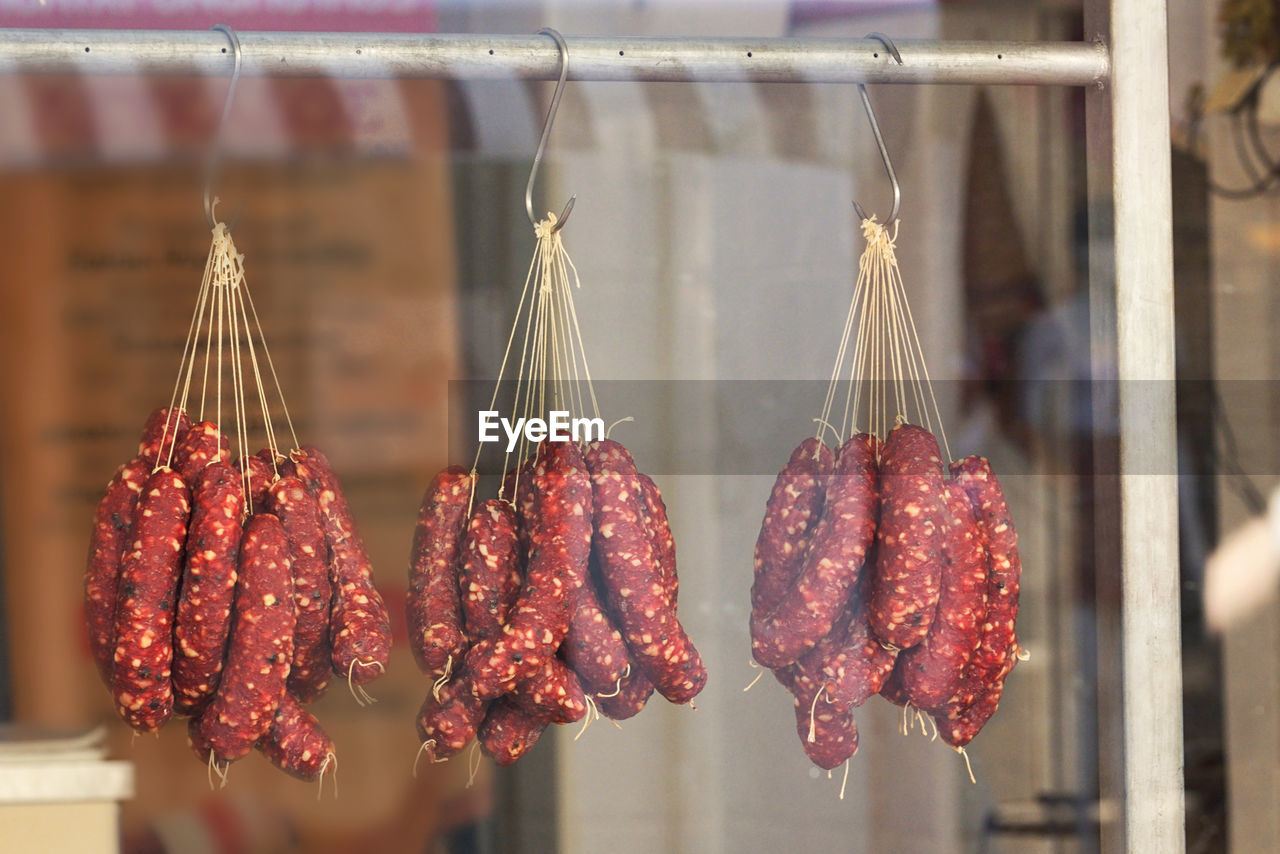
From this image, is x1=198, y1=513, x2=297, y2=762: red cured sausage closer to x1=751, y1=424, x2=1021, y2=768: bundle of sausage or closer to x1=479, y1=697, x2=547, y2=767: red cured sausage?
x1=479, y1=697, x2=547, y2=767: red cured sausage

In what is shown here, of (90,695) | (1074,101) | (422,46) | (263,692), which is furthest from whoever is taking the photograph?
(1074,101)

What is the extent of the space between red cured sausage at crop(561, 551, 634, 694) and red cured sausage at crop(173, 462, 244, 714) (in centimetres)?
42

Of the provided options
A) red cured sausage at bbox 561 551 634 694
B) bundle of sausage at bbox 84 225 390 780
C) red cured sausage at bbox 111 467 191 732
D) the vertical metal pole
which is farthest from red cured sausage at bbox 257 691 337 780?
the vertical metal pole

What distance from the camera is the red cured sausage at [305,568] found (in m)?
1.59

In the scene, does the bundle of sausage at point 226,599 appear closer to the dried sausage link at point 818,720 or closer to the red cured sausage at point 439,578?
the red cured sausage at point 439,578

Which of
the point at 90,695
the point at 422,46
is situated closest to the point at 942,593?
the point at 422,46

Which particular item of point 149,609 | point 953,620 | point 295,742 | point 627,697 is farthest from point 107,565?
point 953,620

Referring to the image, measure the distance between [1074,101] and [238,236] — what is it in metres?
1.65

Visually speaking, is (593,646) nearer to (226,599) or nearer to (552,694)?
(552,694)

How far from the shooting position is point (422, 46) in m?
1.63

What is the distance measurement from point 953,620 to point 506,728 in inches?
23.9

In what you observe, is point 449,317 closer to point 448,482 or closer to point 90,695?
point 448,482

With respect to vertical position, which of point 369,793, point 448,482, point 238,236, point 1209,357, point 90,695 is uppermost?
point 238,236

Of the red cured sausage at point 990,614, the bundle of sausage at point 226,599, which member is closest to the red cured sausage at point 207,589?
the bundle of sausage at point 226,599
